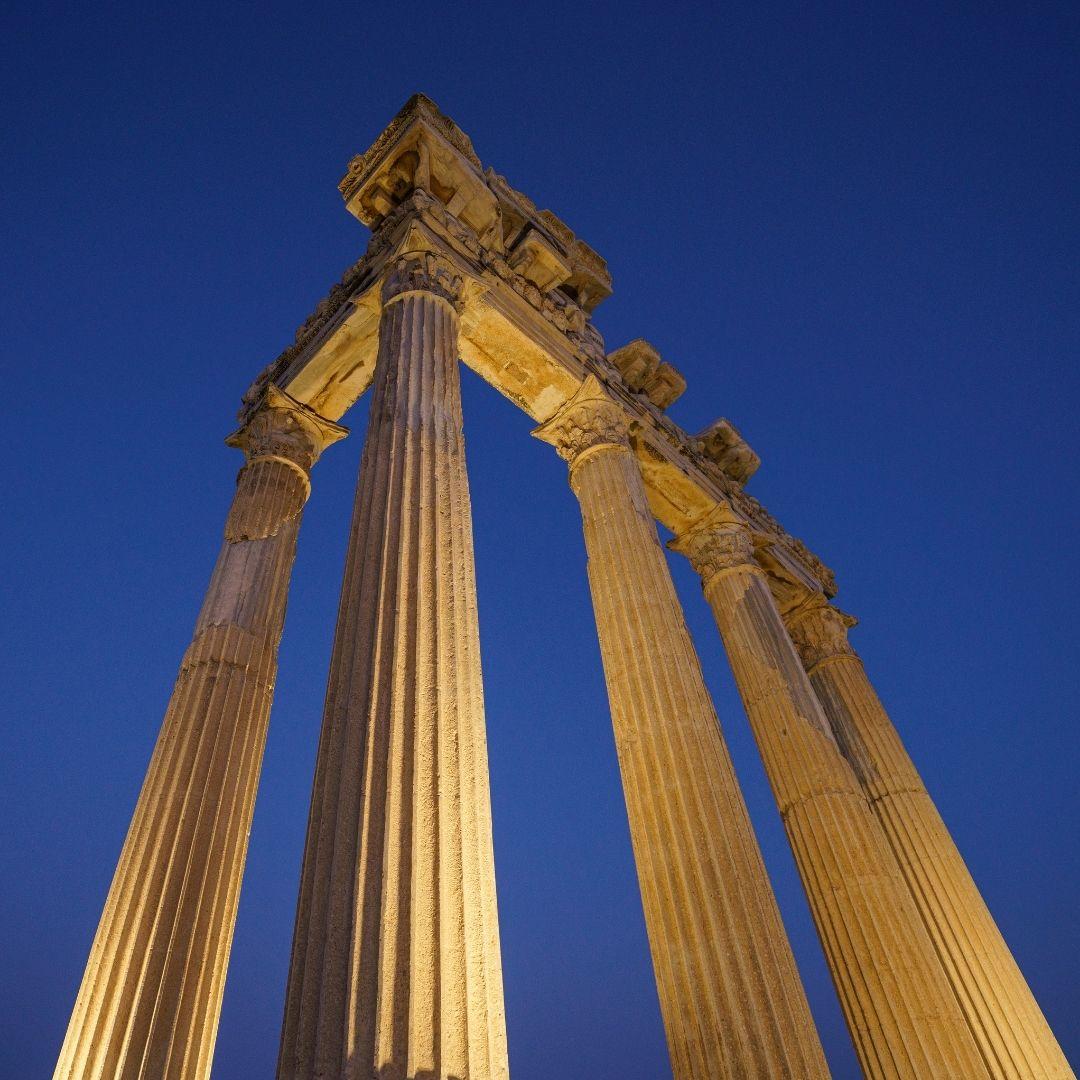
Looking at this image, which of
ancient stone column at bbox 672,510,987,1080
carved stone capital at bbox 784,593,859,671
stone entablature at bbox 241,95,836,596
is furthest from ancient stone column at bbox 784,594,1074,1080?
stone entablature at bbox 241,95,836,596

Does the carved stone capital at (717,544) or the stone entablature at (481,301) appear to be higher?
the stone entablature at (481,301)

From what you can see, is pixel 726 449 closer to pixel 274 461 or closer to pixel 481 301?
pixel 481 301

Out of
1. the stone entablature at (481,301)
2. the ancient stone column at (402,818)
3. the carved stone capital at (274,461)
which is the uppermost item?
the stone entablature at (481,301)

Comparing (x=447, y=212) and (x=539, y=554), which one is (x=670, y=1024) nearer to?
(x=447, y=212)

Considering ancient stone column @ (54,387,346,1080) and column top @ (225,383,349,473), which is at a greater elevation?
column top @ (225,383,349,473)

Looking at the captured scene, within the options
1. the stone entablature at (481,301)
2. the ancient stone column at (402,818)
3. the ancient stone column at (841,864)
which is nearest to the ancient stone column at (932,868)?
the ancient stone column at (841,864)

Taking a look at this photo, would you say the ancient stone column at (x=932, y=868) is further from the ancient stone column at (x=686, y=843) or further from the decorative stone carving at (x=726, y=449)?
the ancient stone column at (x=686, y=843)

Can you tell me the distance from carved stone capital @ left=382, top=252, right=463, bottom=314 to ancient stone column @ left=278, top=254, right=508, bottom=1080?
13.2ft

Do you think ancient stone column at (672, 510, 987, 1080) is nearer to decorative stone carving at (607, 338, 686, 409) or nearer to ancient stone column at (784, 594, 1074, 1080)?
ancient stone column at (784, 594, 1074, 1080)

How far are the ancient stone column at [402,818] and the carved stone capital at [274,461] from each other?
19.5 ft

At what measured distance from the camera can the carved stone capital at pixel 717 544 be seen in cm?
2206

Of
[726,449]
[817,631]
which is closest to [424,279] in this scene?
[726,449]

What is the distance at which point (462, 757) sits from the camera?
8.08 metres

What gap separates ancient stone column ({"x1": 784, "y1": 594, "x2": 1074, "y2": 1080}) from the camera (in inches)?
608
